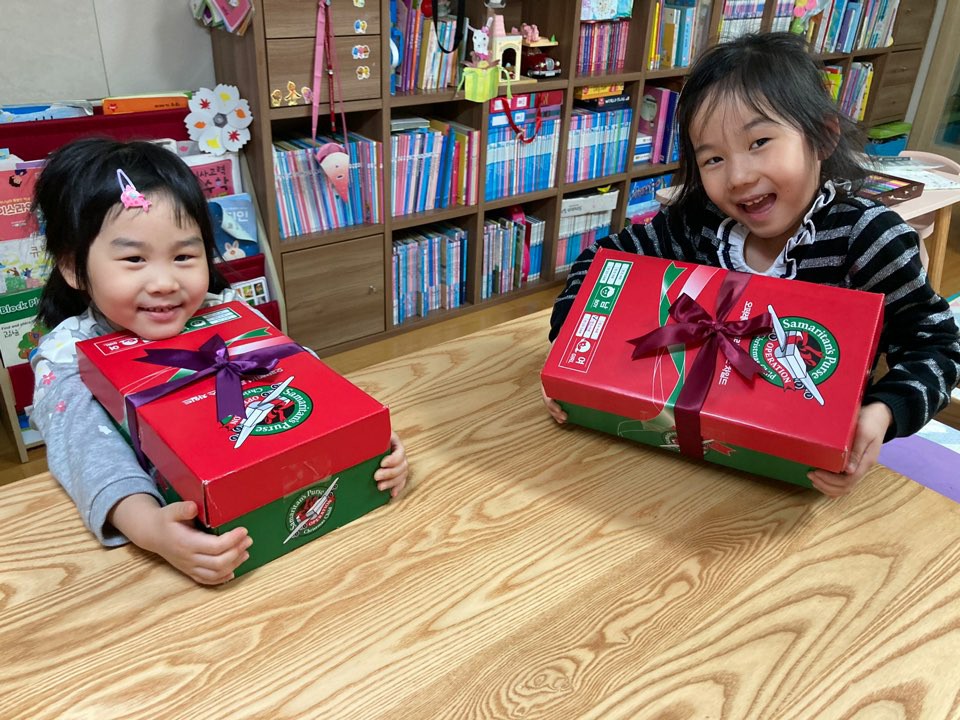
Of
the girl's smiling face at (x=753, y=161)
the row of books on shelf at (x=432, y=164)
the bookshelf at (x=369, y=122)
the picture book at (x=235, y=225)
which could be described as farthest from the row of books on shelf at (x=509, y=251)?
the girl's smiling face at (x=753, y=161)

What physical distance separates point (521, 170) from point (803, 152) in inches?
79.3

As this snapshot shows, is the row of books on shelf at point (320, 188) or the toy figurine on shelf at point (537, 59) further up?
the toy figurine on shelf at point (537, 59)

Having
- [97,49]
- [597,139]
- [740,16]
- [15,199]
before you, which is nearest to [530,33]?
[597,139]

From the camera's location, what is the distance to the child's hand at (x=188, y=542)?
Answer: 72 centimetres

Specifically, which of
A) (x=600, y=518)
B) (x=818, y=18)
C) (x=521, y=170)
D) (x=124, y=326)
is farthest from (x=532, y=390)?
(x=818, y=18)

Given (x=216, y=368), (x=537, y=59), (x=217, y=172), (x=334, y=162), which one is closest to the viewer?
(x=216, y=368)

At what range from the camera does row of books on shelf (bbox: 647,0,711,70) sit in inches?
125

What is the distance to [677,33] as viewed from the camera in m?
3.22

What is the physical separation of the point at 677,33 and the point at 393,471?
Answer: 9.74 feet

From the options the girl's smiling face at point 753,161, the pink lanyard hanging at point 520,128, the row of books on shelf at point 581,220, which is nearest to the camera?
the girl's smiling face at point 753,161

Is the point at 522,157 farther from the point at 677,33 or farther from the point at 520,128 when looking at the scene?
the point at 677,33

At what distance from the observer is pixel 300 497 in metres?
0.77

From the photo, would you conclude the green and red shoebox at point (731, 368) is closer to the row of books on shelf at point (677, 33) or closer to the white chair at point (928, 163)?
the white chair at point (928, 163)

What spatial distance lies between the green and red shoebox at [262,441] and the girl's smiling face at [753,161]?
0.61 m
